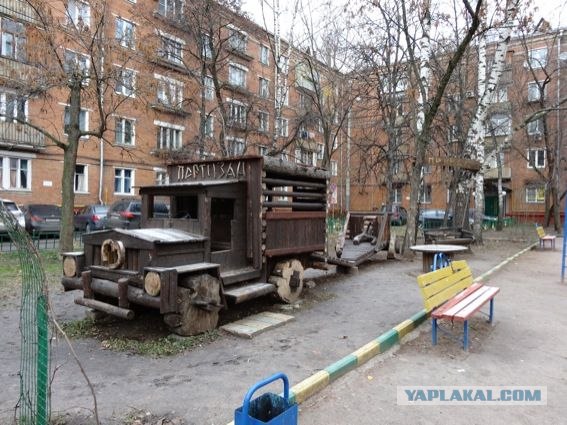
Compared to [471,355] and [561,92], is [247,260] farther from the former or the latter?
[561,92]

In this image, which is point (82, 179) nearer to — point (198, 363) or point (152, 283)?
point (152, 283)

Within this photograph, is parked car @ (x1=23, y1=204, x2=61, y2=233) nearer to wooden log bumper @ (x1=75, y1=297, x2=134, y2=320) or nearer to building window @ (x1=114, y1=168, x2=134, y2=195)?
building window @ (x1=114, y1=168, x2=134, y2=195)

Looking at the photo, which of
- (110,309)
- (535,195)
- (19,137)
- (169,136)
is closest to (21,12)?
(110,309)

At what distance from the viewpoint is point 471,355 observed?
519 cm

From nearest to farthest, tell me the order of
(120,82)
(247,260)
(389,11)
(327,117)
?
1. (247,260)
2. (120,82)
3. (389,11)
4. (327,117)

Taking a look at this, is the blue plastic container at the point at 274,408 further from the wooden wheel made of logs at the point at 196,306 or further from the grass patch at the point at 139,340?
the wooden wheel made of logs at the point at 196,306

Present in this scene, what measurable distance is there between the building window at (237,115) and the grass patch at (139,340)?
47.1ft

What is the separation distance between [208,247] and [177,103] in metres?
12.1

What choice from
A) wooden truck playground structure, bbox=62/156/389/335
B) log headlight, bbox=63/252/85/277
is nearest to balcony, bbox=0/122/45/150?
wooden truck playground structure, bbox=62/156/389/335

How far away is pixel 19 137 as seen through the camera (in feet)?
76.7

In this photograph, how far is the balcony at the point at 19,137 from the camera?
74.8 ft

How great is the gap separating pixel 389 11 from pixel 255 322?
522 inches

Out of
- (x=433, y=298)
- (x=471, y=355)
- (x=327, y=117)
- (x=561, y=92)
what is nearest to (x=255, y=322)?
(x=433, y=298)

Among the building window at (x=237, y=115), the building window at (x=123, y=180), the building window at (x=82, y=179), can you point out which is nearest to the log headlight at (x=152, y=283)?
the building window at (x=237, y=115)
